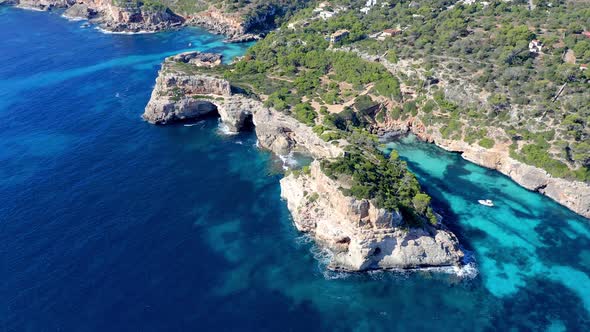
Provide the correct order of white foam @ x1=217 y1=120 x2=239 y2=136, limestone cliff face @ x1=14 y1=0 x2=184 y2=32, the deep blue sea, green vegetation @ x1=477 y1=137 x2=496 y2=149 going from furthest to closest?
limestone cliff face @ x1=14 y1=0 x2=184 y2=32 < white foam @ x1=217 y1=120 x2=239 y2=136 < green vegetation @ x1=477 y1=137 x2=496 y2=149 < the deep blue sea

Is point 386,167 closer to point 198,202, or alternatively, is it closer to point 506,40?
point 198,202

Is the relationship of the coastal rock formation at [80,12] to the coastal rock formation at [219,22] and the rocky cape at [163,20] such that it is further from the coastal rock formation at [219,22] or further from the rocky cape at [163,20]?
the coastal rock formation at [219,22]

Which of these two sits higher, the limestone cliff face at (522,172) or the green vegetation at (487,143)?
the green vegetation at (487,143)

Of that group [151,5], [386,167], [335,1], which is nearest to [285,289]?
[386,167]

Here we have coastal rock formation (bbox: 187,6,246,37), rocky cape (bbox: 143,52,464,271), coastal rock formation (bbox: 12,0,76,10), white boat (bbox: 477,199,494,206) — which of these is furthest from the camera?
coastal rock formation (bbox: 12,0,76,10)

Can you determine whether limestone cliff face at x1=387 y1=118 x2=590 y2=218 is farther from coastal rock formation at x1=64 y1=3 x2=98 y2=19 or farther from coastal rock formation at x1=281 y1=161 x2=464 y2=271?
coastal rock formation at x1=64 y1=3 x2=98 y2=19

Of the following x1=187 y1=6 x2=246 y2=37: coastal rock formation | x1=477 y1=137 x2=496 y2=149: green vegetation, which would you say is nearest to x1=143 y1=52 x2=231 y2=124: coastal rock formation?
x1=477 y1=137 x2=496 y2=149: green vegetation

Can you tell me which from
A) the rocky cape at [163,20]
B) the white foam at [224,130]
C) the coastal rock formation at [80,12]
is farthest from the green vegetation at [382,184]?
the coastal rock formation at [80,12]
